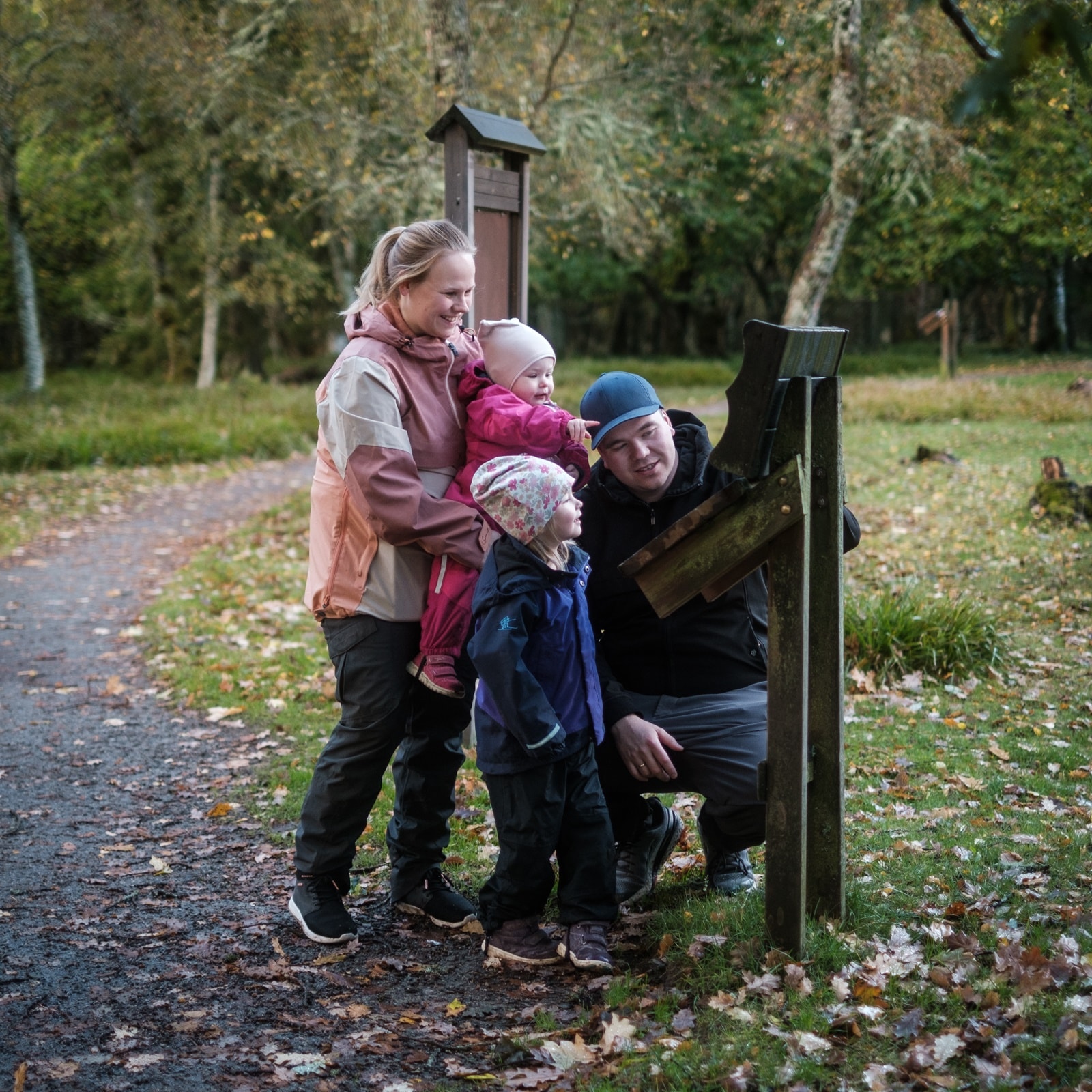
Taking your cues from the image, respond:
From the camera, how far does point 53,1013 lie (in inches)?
136

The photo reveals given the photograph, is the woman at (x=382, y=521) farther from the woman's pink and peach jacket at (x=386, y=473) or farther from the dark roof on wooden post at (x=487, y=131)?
the dark roof on wooden post at (x=487, y=131)

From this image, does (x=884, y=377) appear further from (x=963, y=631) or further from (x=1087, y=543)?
(x=963, y=631)

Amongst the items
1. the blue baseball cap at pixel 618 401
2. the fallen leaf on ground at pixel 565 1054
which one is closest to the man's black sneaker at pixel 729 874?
the fallen leaf on ground at pixel 565 1054

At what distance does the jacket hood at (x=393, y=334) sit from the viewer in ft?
11.9

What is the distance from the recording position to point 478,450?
12.2ft

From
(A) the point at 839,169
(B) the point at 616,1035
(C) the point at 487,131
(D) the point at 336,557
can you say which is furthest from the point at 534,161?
(B) the point at 616,1035

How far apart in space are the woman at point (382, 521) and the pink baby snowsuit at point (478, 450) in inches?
2.3

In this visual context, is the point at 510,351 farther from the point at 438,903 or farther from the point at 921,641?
the point at 921,641

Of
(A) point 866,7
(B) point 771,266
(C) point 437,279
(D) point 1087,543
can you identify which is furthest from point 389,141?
(B) point 771,266

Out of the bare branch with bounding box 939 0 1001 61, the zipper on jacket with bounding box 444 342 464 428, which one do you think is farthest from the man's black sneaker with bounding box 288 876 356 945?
the bare branch with bounding box 939 0 1001 61

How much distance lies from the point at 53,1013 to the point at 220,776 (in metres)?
2.40

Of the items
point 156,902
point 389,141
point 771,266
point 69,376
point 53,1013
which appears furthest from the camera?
point 771,266

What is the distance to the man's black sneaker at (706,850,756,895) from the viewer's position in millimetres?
4094

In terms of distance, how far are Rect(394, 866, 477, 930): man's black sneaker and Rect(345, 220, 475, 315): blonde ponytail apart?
6.79 feet
